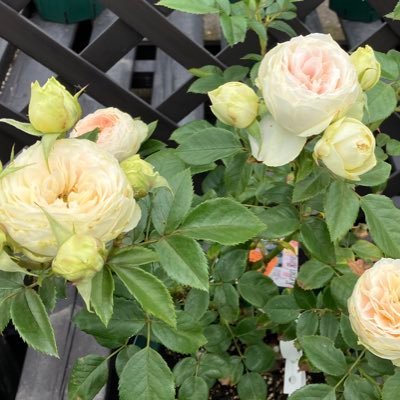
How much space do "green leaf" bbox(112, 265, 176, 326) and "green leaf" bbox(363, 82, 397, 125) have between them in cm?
37

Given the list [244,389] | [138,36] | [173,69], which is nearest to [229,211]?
[244,389]

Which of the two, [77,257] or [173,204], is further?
[173,204]

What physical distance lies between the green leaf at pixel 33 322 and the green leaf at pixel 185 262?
4.9 inches

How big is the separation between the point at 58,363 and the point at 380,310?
594mm

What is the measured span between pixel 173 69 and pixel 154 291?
52.6 inches

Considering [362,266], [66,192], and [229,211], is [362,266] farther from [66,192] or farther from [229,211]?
[66,192]

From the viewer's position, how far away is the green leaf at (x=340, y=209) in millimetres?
630

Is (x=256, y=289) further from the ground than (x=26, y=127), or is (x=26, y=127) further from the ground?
(x=26, y=127)

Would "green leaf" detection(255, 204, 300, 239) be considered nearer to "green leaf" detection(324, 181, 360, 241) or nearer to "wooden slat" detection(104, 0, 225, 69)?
"green leaf" detection(324, 181, 360, 241)

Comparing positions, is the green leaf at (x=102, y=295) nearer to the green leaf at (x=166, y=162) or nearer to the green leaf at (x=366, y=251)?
the green leaf at (x=166, y=162)

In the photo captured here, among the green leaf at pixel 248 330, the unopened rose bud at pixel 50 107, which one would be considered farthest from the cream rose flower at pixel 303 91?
the green leaf at pixel 248 330

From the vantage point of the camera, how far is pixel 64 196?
Answer: 0.48m

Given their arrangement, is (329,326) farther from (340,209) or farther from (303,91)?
(303,91)

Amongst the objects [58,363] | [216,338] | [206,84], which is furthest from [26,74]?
[216,338]
